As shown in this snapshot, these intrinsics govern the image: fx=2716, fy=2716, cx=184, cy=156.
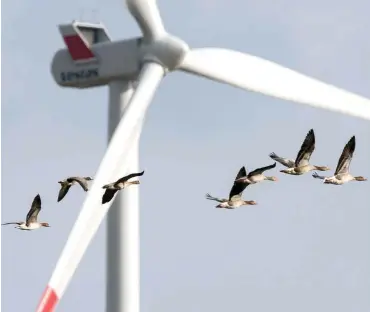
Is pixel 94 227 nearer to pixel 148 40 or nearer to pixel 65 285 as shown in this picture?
pixel 65 285

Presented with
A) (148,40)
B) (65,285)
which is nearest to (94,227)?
(65,285)

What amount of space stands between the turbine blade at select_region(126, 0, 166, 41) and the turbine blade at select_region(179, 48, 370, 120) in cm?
138

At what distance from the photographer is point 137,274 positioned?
305 ft

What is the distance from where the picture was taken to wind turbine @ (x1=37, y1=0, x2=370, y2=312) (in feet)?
297

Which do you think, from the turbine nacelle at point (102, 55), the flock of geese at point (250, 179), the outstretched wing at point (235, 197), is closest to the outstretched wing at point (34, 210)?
the flock of geese at point (250, 179)

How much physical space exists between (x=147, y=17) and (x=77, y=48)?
3.53 m

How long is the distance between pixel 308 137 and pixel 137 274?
8.92 metres

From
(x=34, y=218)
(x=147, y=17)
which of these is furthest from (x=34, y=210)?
(x=147, y=17)

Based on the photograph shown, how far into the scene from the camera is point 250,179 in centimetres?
9069

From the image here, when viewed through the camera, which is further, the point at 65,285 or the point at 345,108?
the point at 345,108

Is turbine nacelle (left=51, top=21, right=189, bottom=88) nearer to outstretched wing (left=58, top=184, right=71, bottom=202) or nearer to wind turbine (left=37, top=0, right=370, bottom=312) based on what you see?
wind turbine (left=37, top=0, right=370, bottom=312)

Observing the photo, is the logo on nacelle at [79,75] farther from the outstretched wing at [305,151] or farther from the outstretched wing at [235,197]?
the outstretched wing at [305,151]

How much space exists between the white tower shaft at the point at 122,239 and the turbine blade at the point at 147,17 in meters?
2.03

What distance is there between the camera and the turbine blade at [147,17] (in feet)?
304
